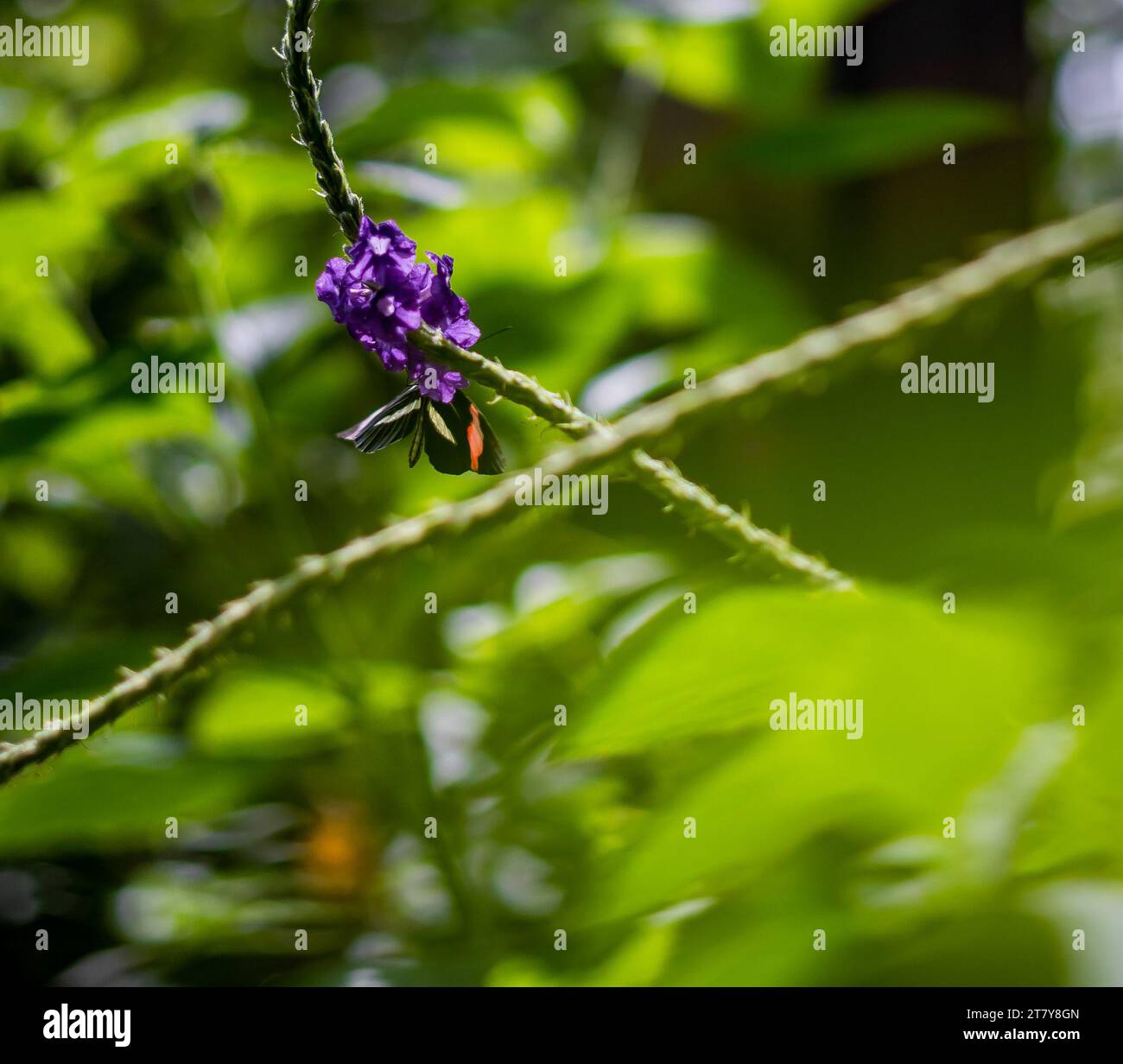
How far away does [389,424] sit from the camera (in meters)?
0.33

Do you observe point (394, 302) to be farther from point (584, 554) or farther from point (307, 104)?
point (584, 554)

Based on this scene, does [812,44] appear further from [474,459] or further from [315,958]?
[315,958]

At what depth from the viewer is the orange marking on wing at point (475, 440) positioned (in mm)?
333

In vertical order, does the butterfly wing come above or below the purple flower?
below

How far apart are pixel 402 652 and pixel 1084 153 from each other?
1.87m

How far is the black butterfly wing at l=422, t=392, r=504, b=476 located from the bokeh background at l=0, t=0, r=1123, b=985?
1.2 inches

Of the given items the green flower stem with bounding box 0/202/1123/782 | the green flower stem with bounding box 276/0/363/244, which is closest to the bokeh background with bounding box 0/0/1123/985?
the green flower stem with bounding box 0/202/1123/782

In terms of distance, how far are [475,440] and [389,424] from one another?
3 centimetres

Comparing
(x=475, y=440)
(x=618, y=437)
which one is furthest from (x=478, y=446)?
(x=618, y=437)

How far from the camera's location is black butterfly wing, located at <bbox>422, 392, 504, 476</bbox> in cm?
33

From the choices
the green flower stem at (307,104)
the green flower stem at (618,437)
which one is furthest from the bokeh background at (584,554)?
the green flower stem at (307,104)

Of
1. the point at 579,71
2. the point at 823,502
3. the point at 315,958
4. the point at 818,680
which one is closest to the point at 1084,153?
the point at 579,71

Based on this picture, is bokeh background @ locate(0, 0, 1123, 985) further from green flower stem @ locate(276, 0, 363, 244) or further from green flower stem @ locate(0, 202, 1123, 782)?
green flower stem @ locate(276, 0, 363, 244)

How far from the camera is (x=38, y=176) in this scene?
3.11 ft
